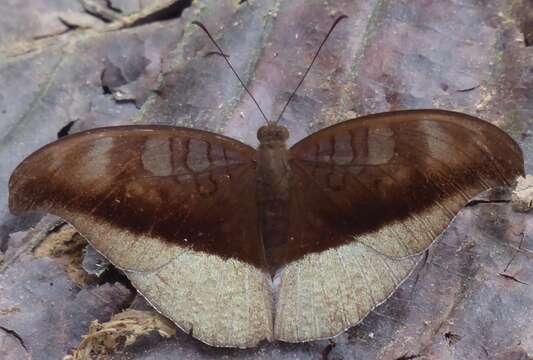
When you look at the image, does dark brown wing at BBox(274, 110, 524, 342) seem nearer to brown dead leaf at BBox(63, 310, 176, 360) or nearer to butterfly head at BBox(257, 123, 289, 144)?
butterfly head at BBox(257, 123, 289, 144)

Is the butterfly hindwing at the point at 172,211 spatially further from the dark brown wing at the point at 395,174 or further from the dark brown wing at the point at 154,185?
the dark brown wing at the point at 395,174

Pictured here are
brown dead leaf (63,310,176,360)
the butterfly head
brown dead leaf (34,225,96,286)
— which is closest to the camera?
brown dead leaf (63,310,176,360)

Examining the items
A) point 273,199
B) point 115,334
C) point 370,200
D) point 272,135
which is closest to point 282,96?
point 272,135

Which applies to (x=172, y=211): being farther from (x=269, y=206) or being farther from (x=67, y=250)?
(x=67, y=250)

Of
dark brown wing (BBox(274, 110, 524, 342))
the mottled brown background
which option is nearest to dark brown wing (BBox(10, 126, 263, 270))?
dark brown wing (BBox(274, 110, 524, 342))

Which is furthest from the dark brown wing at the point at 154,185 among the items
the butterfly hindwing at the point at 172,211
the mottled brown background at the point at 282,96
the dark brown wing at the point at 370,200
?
the mottled brown background at the point at 282,96

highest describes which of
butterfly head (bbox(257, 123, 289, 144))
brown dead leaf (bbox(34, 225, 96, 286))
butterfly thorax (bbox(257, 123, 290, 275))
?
butterfly head (bbox(257, 123, 289, 144))

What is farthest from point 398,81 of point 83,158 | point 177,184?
point 83,158

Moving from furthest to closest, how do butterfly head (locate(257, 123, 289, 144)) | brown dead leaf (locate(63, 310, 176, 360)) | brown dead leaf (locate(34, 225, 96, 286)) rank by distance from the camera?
brown dead leaf (locate(34, 225, 96, 286)) → butterfly head (locate(257, 123, 289, 144)) → brown dead leaf (locate(63, 310, 176, 360))

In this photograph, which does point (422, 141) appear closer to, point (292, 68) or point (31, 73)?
point (292, 68)
